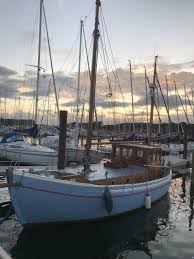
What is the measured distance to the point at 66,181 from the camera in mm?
12602

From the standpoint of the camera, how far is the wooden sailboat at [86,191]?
12.3m

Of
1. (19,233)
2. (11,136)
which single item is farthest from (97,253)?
(11,136)

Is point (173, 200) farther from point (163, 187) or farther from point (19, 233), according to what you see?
point (19, 233)

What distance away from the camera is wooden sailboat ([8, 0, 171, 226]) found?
1232cm

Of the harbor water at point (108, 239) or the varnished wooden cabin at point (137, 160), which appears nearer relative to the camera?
the harbor water at point (108, 239)

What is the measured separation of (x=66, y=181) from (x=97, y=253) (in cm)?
269

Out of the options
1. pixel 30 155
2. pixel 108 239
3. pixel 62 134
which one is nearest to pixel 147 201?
pixel 108 239

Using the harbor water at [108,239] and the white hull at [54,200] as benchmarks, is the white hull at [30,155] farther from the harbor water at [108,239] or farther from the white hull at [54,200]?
the white hull at [54,200]

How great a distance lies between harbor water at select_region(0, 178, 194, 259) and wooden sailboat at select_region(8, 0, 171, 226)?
0.42 m

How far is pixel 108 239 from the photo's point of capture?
12789mm

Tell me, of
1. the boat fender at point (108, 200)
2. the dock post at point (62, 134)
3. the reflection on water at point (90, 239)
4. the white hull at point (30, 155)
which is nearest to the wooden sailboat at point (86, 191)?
the boat fender at point (108, 200)

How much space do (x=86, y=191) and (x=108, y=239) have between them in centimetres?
190

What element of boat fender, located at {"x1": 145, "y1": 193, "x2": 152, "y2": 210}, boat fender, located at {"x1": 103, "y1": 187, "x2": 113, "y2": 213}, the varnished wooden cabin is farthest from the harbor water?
the varnished wooden cabin

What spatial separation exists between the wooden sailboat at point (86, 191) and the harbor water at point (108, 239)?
1.37ft
